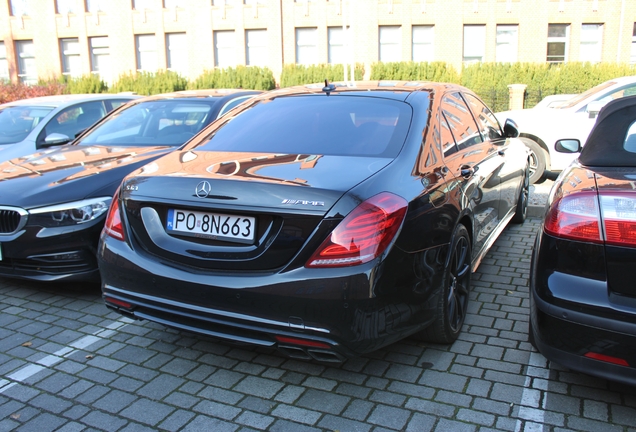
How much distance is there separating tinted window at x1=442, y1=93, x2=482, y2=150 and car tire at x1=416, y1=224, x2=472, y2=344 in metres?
0.75

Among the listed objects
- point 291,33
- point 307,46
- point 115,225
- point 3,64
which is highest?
point 291,33

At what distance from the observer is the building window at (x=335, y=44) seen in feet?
102

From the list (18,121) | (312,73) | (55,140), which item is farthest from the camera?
(312,73)

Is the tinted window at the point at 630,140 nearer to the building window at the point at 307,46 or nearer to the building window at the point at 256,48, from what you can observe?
the building window at the point at 307,46

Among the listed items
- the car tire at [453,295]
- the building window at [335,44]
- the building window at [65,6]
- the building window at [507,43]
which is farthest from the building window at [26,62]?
the car tire at [453,295]

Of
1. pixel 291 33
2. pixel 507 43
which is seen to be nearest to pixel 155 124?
pixel 291 33

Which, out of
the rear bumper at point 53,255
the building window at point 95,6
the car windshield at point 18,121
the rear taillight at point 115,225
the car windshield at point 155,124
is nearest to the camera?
the rear taillight at point 115,225

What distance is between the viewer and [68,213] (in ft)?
14.0

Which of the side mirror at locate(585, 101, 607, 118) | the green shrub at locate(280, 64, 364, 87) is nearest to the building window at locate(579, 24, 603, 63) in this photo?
the green shrub at locate(280, 64, 364, 87)

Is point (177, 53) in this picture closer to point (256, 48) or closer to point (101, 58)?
point (256, 48)

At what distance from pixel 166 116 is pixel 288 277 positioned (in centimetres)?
401

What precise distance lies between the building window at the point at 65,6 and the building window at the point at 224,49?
31.1ft

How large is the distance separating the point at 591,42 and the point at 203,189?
3144 cm

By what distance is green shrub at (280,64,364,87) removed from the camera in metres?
29.2
